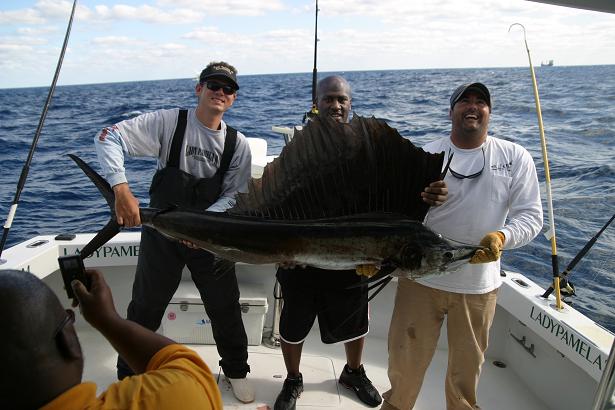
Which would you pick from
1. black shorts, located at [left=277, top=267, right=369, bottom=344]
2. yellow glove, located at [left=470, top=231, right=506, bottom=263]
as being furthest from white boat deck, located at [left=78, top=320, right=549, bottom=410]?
yellow glove, located at [left=470, top=231, right=506, bottom=263]

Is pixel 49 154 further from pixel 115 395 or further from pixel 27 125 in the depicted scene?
pixel 115 395

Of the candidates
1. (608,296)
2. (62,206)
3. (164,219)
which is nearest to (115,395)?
(164,219)

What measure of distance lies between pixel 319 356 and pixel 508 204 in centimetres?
161

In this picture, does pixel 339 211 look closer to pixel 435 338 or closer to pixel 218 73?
pixel 435 338

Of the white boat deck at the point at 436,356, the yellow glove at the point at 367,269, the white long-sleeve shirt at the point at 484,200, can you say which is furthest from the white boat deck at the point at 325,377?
the yellow glove at the point at 367,269

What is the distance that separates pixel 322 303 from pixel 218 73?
48.5 inches

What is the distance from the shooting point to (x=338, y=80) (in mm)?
2236

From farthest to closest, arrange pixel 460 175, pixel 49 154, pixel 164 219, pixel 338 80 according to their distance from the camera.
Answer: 1. pixel 49 154
2. pixel 338 80
3. pixel 460 175
4. pixel 164 219

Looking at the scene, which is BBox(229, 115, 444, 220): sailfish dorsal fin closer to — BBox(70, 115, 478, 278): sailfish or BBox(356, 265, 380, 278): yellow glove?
BBox(70, 115, 478, 278): sailfish

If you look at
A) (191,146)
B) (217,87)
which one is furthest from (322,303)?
(217,87)

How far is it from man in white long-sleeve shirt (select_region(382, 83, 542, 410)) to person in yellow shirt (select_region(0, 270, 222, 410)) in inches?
52.4

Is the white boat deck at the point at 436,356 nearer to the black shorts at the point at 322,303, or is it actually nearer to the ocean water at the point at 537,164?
the black shorts at the point at 322,303

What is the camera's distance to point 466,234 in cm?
200

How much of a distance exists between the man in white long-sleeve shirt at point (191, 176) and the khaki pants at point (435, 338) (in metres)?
0.90
